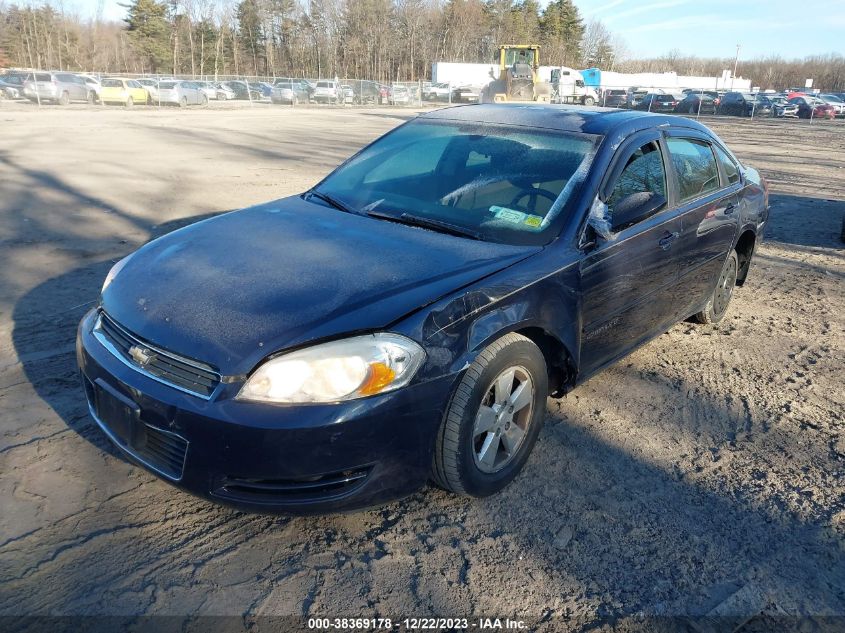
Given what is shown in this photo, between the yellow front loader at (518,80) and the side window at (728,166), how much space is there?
28.5m

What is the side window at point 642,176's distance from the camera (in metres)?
3.44

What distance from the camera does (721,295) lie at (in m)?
5.02

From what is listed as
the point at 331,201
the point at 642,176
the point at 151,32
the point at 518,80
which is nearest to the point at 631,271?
the point at 642,176

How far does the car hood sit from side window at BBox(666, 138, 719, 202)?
163cm

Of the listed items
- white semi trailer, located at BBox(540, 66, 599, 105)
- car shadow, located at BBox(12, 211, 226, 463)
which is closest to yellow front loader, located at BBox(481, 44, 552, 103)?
white semi trailer, located at BBox(540, 66, 599, 105)

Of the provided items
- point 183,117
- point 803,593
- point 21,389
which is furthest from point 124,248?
point 183,117

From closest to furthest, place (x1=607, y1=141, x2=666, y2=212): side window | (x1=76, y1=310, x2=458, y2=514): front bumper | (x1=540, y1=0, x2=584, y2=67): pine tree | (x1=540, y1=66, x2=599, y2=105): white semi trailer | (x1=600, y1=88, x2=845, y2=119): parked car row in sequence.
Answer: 1. (x1=76, y1=310, x2=458, y2=514): front bumper
2. (x1=607, y1=141, x2=666, y2=212): side window
3. (x1=600, y1=88, x2=845, y2=119): parked car row
4. (x1=540, y1=66, x2=599, y2=105): white semi trailer
5. (x1=540, y1=0, x2=584, y2=67): pine tree

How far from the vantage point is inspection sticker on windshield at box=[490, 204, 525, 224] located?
3.23 m

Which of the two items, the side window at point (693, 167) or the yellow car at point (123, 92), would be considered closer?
the side window at point (693, 167)

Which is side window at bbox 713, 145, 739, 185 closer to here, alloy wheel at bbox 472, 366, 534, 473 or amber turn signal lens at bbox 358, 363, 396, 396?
alloy wheel at bbox 472, 366, 534, 473

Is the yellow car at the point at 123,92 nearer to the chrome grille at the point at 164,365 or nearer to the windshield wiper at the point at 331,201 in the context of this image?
the windshield wiper at the point at 331,201

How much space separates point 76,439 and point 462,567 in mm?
2003

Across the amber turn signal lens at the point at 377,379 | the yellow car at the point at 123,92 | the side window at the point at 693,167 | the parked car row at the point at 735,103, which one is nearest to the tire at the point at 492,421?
the amber turn signal lens at the point at 377,379

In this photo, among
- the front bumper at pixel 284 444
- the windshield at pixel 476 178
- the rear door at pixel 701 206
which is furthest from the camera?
the rear door at pixel 701 206
